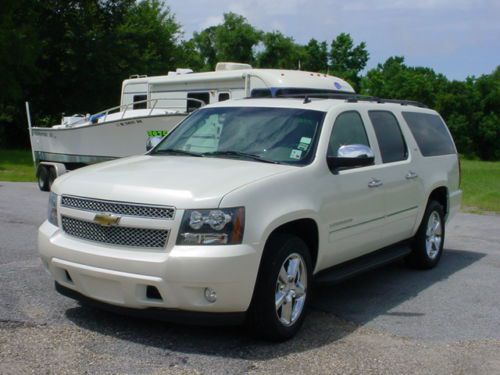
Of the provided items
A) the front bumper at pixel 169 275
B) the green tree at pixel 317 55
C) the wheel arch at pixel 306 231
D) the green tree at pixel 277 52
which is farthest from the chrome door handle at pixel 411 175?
the green tree at pixel 317 55

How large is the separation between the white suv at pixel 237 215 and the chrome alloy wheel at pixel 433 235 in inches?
37.1

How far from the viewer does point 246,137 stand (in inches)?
238

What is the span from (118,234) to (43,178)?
11.4 m

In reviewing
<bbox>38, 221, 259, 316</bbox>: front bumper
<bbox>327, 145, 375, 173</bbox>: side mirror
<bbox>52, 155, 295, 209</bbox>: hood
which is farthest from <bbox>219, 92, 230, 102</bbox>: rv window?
<bbox>38, 221, 259, 316</bbox>: front bumper

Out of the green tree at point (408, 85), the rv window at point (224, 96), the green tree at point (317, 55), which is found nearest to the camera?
the rv window at point (224, 96)

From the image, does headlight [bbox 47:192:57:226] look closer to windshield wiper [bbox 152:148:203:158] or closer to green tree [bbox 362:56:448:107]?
windshield wiper [bbox 152:148:203:158]

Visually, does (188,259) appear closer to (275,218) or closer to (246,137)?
(275,218)

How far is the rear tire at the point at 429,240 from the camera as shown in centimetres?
766

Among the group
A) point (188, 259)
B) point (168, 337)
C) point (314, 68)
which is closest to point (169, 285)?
point (188, 259)

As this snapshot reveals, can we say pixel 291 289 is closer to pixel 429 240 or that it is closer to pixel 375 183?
pixel 375 183

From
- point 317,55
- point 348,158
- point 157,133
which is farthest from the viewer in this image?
point 317,55

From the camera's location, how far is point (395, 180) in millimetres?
6734

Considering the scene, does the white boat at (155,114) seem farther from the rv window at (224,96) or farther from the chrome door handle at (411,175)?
the chrome door handle at (411,175)

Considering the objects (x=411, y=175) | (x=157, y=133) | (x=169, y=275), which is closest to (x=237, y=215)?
(x=169, y=275)
